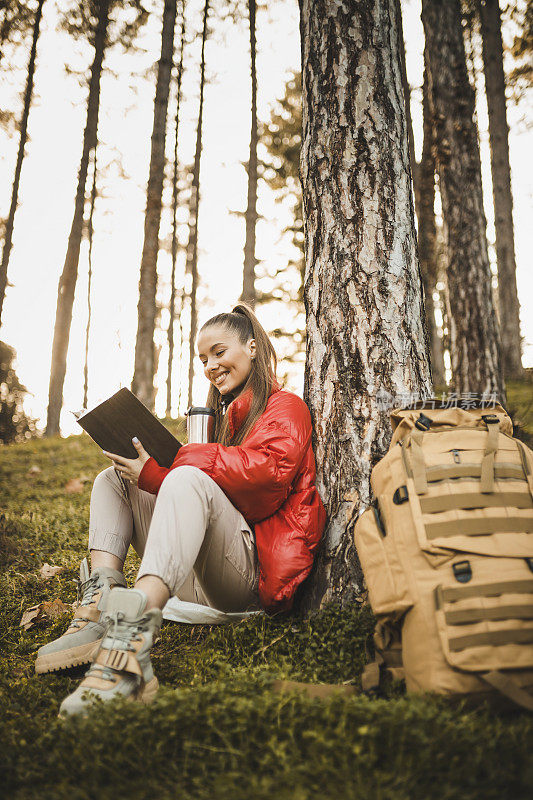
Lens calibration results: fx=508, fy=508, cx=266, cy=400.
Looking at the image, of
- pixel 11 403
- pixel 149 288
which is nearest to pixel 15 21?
pixel 149 288

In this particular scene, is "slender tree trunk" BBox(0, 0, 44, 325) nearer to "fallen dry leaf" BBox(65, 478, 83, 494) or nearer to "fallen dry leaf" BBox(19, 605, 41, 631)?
"fallen dry leaf" BBox(65, 478, 83, 494)

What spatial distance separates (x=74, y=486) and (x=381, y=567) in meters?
6.11

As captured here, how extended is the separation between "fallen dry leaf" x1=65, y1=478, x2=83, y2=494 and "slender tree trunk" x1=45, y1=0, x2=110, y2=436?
6481 mm

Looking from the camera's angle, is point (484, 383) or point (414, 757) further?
point (484, 383)

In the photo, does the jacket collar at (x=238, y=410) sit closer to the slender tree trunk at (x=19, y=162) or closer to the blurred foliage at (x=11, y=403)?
the slender tree trunk at (x=19, y=162)

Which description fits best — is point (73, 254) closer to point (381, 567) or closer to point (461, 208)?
point (461, 208)

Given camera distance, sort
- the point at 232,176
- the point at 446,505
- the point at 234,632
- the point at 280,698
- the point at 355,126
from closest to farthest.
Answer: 1. the point at 280,698
2. the point at 446,505
3. the point at 234,632
4. the point at 355,126
5. the point at 232,176

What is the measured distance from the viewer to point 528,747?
1.48m

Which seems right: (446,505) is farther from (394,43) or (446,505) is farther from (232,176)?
(232,176)

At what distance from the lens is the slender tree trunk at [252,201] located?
1286 cm

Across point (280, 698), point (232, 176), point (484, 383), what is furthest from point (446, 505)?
point (232, 176)

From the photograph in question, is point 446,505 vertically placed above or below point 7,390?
below

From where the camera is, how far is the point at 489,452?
79.4 inches

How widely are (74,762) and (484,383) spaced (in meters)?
4.94
